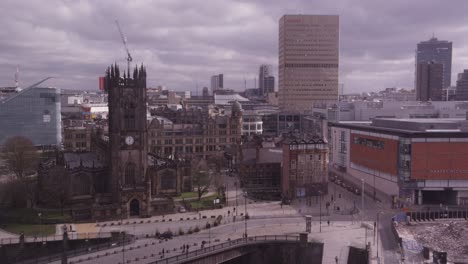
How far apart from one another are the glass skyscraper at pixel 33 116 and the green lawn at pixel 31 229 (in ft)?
255

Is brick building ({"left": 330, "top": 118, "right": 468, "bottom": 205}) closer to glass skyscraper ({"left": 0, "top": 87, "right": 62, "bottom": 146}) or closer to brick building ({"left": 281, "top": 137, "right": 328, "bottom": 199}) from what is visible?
brick building ({"left": 281, "top": 137, "right": 328, "bottom": 199})

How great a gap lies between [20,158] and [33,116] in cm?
5142

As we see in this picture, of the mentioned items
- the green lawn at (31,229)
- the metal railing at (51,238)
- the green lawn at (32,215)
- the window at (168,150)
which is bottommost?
the green lawn at (31,229)

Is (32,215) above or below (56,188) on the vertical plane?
below

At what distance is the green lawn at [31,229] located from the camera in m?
73.5

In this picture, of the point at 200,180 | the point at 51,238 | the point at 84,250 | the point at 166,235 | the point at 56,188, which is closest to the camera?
the point at 84,250

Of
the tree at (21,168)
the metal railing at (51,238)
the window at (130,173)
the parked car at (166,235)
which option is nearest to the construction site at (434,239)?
the parked car at (166,235)

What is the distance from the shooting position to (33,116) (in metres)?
153

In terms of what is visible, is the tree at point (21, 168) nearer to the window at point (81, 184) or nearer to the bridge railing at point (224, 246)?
the window at point (81, 184)

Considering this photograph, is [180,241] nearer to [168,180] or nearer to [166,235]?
[166,235]

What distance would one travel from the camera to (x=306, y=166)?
10138 centimetres

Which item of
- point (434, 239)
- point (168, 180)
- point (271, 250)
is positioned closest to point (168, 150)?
point (168, 180)

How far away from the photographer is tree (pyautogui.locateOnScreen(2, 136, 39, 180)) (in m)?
104

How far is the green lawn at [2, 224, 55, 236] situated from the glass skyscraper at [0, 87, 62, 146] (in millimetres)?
77753
